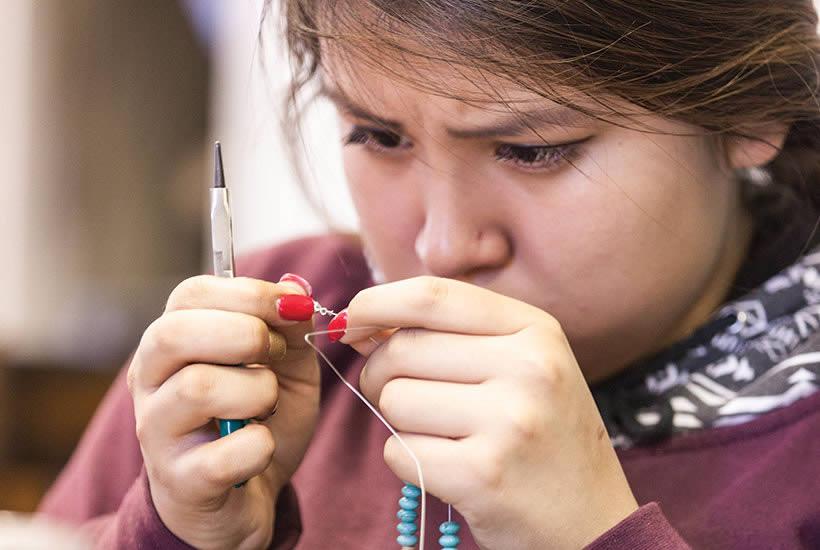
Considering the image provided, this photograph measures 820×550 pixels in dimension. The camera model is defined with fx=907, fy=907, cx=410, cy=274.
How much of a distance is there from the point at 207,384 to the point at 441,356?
0.16 m

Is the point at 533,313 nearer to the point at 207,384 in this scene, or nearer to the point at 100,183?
the point at 207,384

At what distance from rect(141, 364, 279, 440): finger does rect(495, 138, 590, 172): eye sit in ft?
0.79

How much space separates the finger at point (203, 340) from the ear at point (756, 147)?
0.44 metres

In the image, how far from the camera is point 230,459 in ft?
2.01

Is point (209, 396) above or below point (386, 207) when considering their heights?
below

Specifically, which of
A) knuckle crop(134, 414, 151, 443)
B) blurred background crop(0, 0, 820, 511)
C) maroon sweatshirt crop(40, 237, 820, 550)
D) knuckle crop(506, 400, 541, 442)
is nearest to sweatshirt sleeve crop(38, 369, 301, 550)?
maroon sweatshirt crop(40, 237, 820, 550)

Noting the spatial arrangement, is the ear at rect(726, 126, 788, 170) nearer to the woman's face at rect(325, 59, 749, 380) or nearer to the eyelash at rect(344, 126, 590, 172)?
the woman's face at rect(325, 59, 749, 380)

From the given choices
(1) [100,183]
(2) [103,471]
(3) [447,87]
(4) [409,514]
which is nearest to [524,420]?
(4) [409,514]

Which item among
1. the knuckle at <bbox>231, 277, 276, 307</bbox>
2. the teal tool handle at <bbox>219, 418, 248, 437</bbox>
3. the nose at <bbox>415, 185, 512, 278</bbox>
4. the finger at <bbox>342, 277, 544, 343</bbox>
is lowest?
the teal tool handle at <bbox>219, 418, 248, 437</bbox>

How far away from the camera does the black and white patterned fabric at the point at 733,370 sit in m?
0.77

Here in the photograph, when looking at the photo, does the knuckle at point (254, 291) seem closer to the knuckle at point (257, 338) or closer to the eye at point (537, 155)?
the knuckle at point (257, 338)

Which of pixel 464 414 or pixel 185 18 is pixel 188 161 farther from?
pixel 464 414

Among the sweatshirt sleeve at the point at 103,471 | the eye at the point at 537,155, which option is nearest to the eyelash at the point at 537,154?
the eye at the point at 537,155

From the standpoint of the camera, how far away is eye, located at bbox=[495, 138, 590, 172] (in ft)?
2.23
